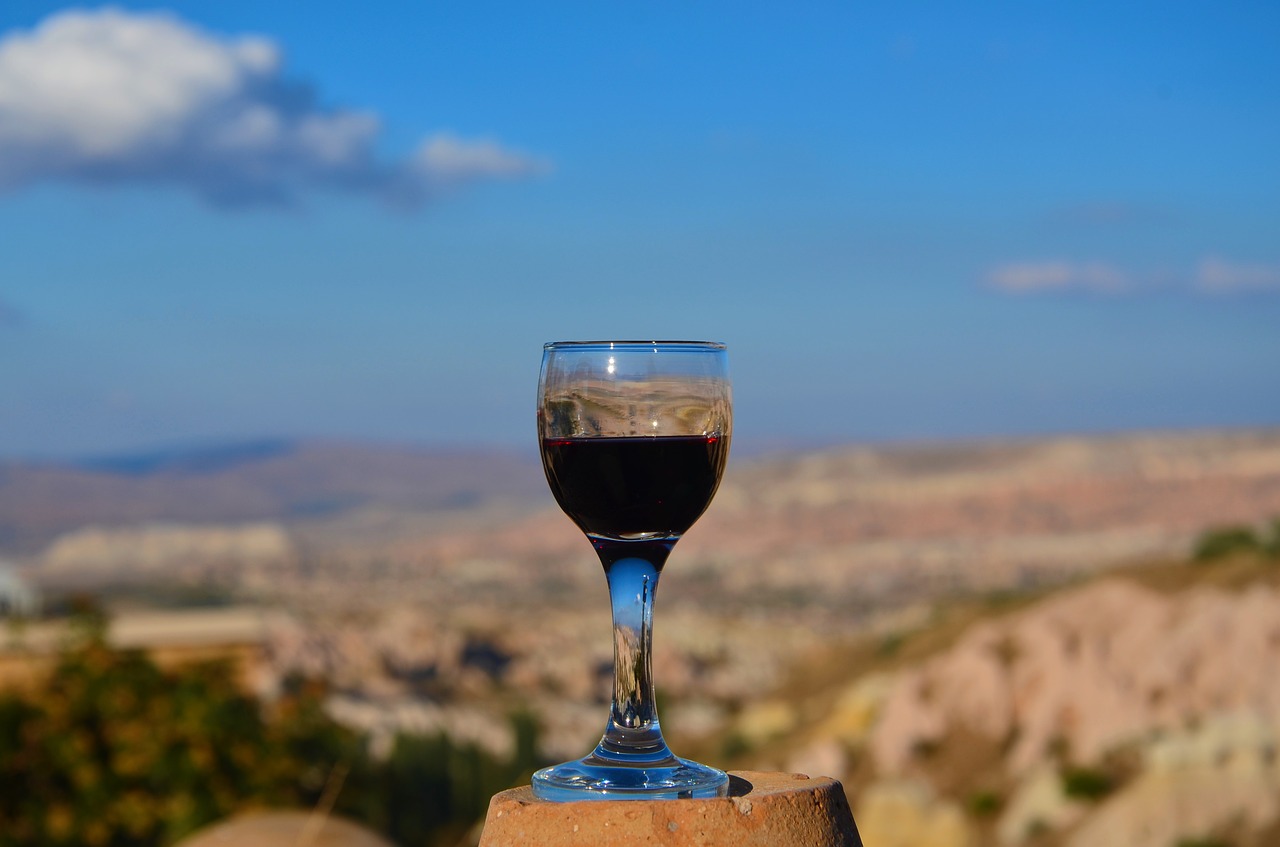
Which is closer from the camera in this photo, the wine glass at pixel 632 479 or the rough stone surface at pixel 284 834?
the wine glass at pixel 632 479

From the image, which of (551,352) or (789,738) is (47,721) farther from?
(789,738)

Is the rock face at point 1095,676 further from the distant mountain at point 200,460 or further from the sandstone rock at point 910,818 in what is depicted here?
the distant mountain at point 200,460

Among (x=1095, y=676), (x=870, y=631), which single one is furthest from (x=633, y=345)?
(x=870, y=631)

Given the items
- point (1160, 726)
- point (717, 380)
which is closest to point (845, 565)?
point (1160, 726)

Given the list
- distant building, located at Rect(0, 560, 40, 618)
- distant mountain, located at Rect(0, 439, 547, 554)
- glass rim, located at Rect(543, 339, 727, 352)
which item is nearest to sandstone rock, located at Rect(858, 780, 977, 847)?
distant building, located at Rect(0, 560, 40, 618)

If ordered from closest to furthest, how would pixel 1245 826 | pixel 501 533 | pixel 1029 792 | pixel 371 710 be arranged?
pixel 1245 826, pixel 1029 792, pixel 371 710, pixel 501 533

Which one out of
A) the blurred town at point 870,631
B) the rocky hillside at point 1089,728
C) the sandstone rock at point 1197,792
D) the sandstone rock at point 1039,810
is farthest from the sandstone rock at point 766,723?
the sandstone rock at point 1197,792
